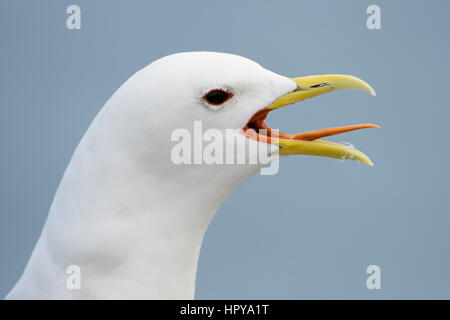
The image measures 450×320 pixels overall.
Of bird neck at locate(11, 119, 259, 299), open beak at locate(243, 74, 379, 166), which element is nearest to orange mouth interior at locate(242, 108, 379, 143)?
open beak at locate(243, 74, 379, 166)

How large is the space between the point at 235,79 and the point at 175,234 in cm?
59

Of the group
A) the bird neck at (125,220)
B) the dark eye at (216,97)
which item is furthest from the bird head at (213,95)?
the bird neck at (125,220)

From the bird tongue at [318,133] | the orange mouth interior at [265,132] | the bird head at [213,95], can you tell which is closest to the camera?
the bird head at [213,95]

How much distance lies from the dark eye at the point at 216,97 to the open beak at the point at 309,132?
142 mm

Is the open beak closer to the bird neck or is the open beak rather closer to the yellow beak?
the yellow beak

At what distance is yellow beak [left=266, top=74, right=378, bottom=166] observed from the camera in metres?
2.27

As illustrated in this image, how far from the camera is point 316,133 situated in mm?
2354

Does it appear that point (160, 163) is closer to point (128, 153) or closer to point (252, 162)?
point (128, 153)

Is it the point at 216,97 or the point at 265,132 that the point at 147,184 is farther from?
the point at 265,132

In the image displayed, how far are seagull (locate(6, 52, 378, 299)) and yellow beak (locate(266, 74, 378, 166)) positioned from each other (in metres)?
0.10

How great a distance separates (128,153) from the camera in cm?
207

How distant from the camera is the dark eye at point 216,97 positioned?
6.79ft

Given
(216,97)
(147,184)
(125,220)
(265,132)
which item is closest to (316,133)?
(265,132)

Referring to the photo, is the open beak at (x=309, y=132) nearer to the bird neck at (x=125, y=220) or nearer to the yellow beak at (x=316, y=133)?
the yellow beak at (x=316, y=133)
